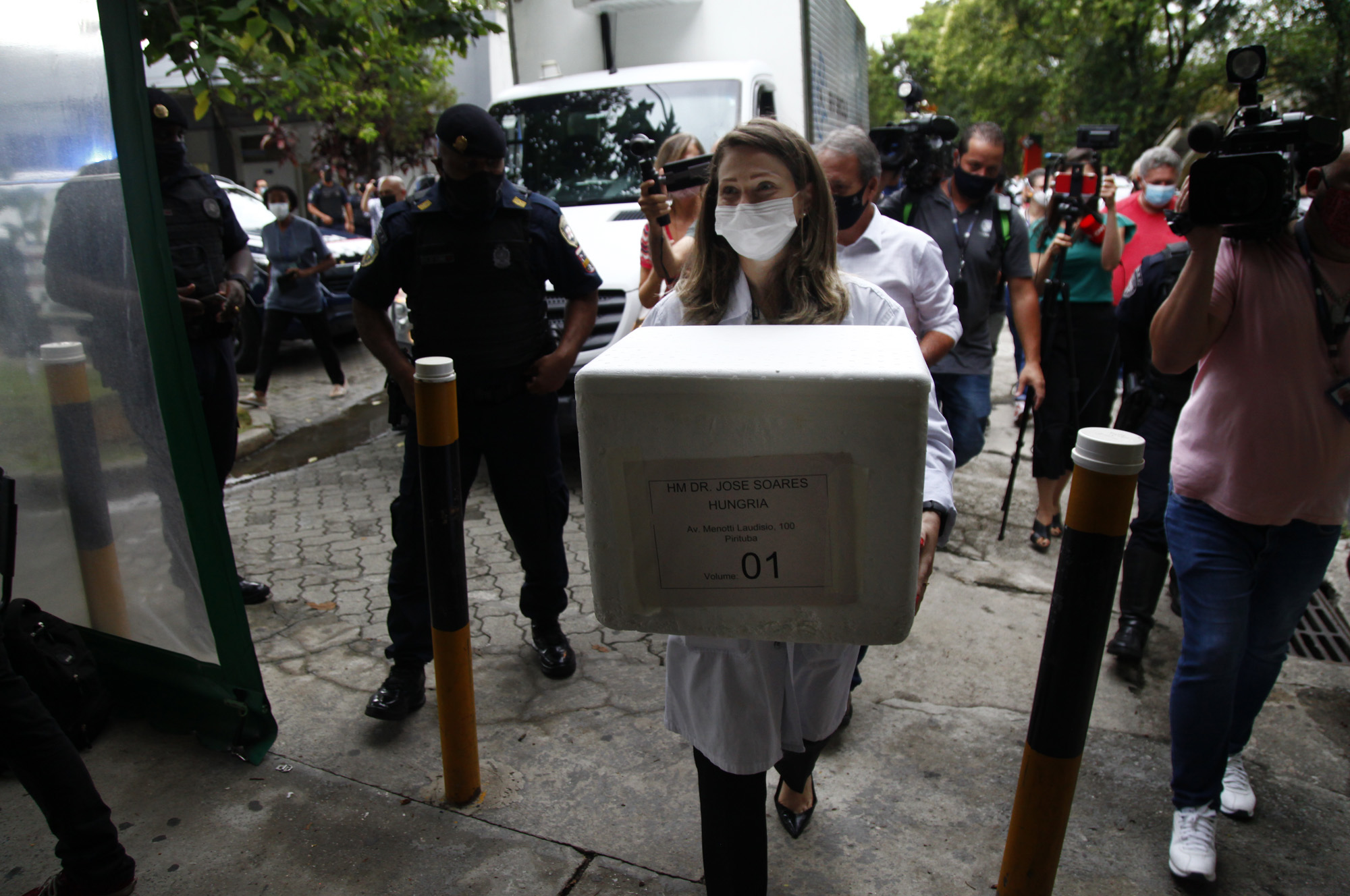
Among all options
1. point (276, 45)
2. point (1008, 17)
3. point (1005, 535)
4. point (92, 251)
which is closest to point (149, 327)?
point (92, 251)

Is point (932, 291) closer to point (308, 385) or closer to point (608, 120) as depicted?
point (608, 120)

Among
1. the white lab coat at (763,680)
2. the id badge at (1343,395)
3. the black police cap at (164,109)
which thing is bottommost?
the white lab coat at (763,680)

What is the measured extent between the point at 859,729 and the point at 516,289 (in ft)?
6.43

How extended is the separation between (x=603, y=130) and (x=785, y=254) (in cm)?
506

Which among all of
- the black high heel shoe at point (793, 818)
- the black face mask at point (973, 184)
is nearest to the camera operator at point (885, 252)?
the black face mask at point (973, 184)

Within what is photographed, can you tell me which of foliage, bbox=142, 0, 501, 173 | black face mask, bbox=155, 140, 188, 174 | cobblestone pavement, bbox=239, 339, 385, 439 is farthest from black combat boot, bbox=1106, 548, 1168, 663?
cobblestone pavement, bbox=239, 339, 385, 439

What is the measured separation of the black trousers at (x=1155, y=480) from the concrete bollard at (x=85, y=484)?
371 cm

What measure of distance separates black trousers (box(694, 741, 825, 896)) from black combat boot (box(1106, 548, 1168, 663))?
223cm

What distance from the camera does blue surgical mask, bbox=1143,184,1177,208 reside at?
528 centimetres

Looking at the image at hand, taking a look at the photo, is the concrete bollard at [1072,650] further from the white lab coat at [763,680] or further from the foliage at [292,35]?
the foliage at [292,35]

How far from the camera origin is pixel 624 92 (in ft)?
22.8

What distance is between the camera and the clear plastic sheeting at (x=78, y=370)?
99.2 inches

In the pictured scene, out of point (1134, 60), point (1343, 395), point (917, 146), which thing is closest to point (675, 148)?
point (917, 146)

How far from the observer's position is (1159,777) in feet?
9.68
